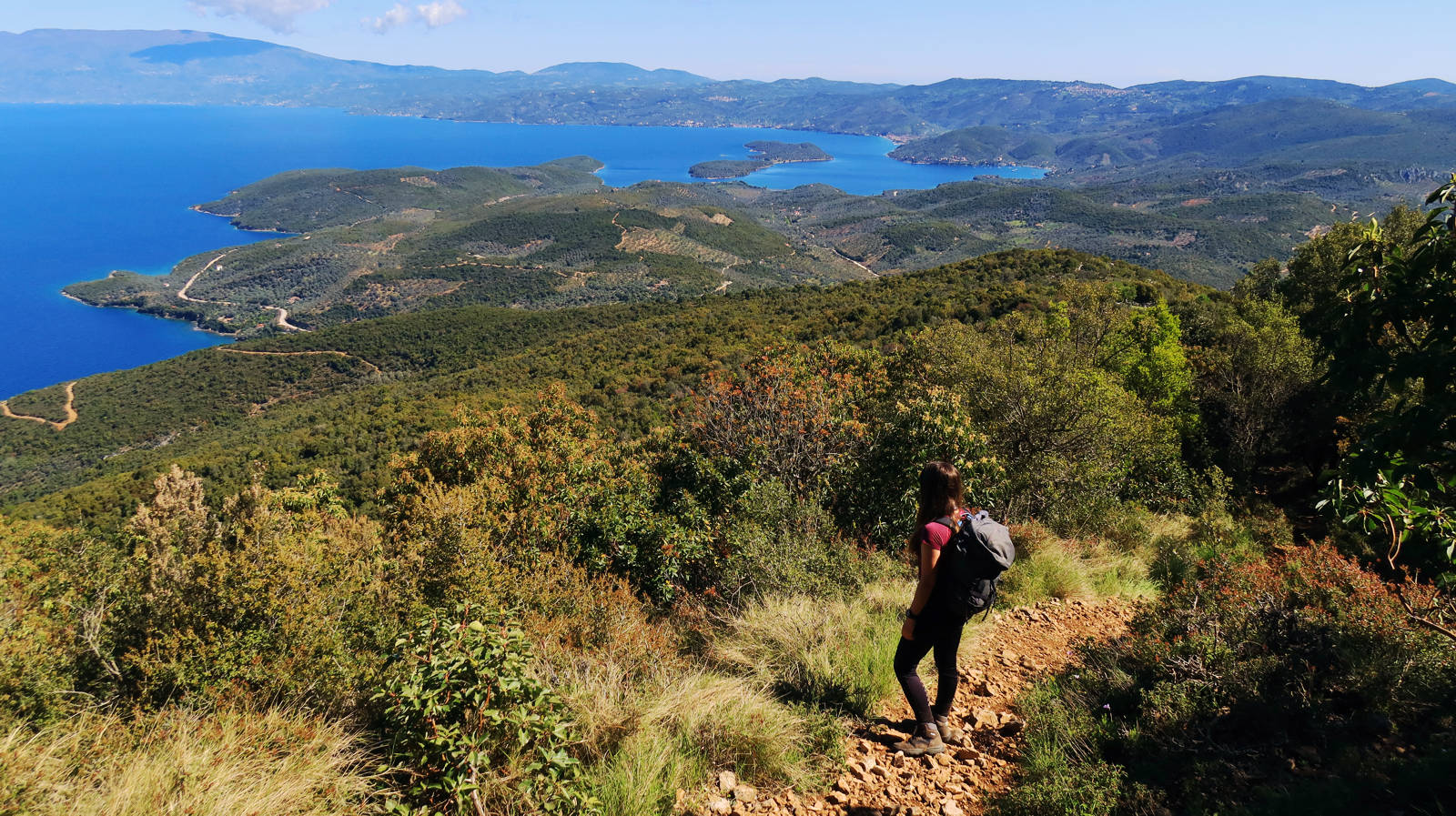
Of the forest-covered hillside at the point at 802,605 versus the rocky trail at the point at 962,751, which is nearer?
the forest-covered hillside at the point at 802,605

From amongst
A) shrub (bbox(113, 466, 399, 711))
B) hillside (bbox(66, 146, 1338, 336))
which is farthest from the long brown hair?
hillside (bbox(66, 146, 1338, 336))

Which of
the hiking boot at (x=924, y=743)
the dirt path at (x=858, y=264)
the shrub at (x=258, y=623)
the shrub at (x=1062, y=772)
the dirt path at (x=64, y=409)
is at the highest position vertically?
the shrub at (x=1062, y=772)

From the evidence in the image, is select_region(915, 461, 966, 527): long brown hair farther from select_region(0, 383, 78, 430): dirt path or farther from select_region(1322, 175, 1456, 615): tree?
select_region(0, 383, 78, 430): dirt path

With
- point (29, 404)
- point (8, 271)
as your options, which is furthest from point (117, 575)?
point (8, 271)

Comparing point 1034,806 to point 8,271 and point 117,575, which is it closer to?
point 117,575

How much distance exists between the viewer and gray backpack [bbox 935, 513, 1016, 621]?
371cm

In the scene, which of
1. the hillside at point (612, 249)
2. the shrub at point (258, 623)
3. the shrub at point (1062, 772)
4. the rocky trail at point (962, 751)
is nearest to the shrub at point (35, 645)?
the shrub at point (258, 623)

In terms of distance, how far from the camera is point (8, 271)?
149 metres

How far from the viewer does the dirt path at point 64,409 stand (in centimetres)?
→ 7012

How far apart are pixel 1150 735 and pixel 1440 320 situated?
260cm

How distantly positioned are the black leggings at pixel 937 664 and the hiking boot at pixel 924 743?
55mm

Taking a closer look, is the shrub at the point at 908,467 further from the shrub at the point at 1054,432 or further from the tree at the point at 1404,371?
the tree at the point at 1404,371

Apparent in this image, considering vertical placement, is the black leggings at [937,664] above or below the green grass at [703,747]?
above

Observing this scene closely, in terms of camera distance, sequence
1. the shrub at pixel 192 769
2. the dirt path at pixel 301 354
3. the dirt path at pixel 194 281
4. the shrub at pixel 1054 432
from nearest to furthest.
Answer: the shrub at pixel 192 769
the shrub at pixel 1054 432
the dirt path at pixel 301 354
the dirt path at pixel 194 281
